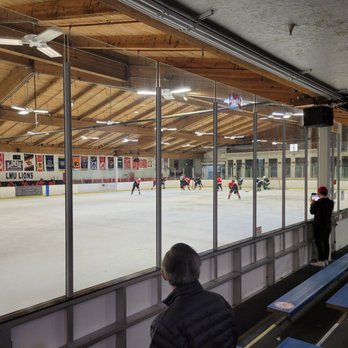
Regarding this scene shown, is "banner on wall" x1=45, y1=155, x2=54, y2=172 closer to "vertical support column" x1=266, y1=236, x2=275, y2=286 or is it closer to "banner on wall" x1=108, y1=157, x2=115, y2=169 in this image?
"banner on wall" x1=108, y1=157, x2=115, y2=169

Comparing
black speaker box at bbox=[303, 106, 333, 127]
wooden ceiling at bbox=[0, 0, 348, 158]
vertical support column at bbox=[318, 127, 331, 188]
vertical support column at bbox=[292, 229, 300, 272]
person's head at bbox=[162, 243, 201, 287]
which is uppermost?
wooden ceiling at bbox=[0, 0, 348, 158]

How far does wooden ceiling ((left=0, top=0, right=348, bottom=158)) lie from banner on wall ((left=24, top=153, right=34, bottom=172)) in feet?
1.77

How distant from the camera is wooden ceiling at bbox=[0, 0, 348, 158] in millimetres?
3893

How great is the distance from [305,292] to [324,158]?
10.9 ft

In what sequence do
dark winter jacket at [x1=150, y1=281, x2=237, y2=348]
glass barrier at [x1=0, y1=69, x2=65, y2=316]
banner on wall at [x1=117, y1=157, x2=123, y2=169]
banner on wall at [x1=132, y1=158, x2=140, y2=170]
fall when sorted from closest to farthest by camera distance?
dark winter jacket at [x1=150, y1=281, x2=237, y2=348], glass barrier at [x1=0, y1=69, x2=65, y2=316], banner on wall at [x1=117, y1=157, x2=123, y2=169], banner on wall at [x1=132, y1=158, x2=140, y2=170]

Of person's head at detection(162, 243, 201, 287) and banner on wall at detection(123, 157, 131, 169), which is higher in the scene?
banner on wall at detection(123, 157, 131, 169)

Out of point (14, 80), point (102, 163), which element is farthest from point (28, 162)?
point (14, 80)

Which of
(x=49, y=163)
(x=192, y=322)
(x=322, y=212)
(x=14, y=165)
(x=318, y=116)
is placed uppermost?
(x=318, y=116)

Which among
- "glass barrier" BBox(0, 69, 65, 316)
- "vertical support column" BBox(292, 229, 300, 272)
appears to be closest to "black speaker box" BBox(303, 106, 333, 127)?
"vertical support column" BBox(292, 229, 300, 272)

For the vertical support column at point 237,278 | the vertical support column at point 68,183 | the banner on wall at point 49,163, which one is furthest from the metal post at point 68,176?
the banner on wall at point 49,163

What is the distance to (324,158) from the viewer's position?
5.98m

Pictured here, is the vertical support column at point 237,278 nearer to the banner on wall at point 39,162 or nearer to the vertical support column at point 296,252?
the vertical support column at point 296,252

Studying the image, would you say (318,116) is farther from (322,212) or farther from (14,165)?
(14,165)

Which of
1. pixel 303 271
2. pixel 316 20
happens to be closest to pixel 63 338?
pixel 316 20
